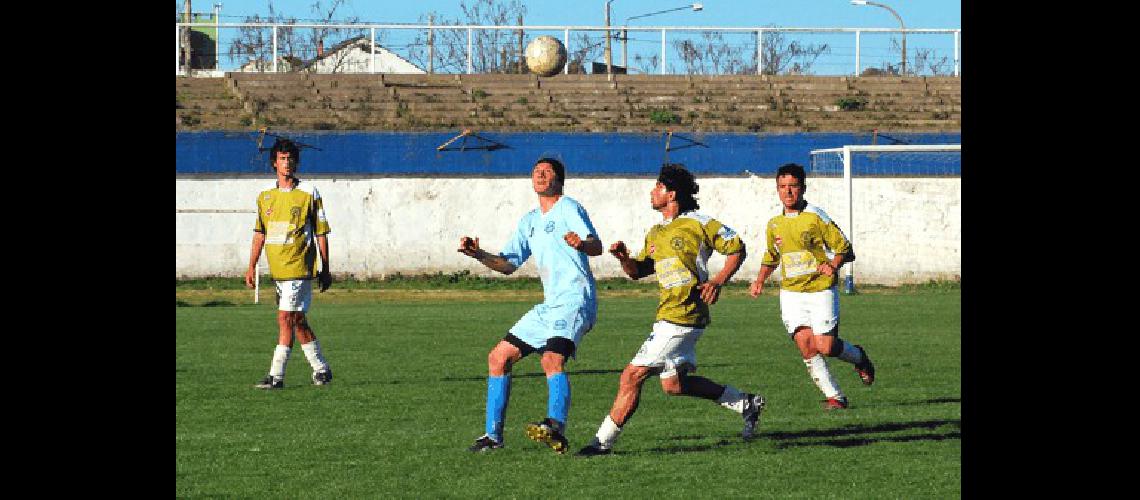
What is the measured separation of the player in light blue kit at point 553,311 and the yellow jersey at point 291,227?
4.21 meters

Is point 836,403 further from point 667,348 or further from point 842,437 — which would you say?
point 667,348

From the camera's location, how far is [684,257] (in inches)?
386

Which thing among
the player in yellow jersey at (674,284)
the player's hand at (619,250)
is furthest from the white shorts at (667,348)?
the player's hand at (619,250)

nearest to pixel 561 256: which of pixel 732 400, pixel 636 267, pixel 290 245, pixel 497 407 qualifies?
pixel 636 267

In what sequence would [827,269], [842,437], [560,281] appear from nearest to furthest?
[560,281], [842,437], [827,269]

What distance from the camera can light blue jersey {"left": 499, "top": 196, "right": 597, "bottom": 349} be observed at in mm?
9891

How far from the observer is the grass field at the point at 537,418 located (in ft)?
28.5

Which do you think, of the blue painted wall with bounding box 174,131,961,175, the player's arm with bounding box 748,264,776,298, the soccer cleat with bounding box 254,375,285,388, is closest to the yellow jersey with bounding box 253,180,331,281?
the soccer cleat with bounding box 254,375,285,388

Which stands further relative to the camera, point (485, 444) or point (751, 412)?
point (751, 412)

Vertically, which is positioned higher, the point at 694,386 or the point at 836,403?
the point at 694,386

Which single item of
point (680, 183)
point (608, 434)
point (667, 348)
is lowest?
point (608, 434)

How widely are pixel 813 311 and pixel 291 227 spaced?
178 inches
